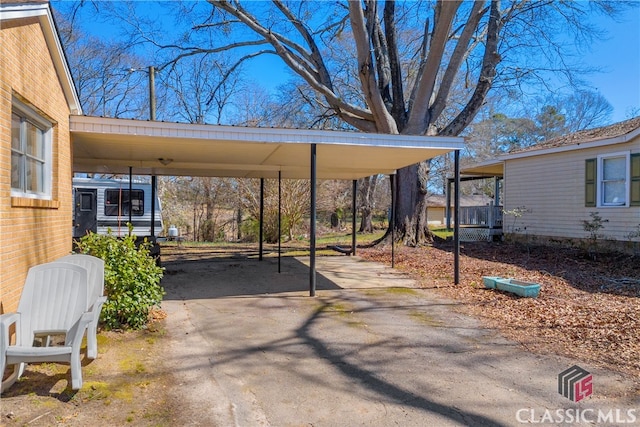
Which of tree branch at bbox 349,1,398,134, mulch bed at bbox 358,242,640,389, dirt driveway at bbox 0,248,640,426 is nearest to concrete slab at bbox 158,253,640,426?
dirt driveway at bbox 0,248,640,426

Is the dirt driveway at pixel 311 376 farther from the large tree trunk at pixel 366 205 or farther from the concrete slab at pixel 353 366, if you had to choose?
the large tree trunk at pixel 366 205

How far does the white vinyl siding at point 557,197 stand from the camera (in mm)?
11289

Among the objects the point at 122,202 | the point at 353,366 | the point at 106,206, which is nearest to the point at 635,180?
the point at 353,366

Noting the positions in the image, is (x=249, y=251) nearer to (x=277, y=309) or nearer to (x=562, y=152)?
(x=277, y=309)

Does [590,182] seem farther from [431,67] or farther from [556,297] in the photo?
[556,297]

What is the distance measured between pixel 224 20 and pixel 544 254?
42.9 feet

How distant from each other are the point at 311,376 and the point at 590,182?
11.9 metres

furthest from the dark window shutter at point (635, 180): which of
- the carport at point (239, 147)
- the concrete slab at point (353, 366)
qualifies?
the concrete slab at point (353, 366)

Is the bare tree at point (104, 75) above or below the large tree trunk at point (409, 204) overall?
above

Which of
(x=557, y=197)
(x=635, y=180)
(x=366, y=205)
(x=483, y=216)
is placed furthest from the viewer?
(x=366, y=205)

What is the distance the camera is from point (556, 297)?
6.75m

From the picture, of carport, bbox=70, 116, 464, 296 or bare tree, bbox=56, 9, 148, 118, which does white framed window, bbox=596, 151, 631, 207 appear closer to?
carport, bbox=70, 116, 464, 296

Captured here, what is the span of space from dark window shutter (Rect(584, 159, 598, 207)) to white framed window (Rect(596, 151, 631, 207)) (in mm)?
143

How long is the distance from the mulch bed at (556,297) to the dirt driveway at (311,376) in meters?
0.41
